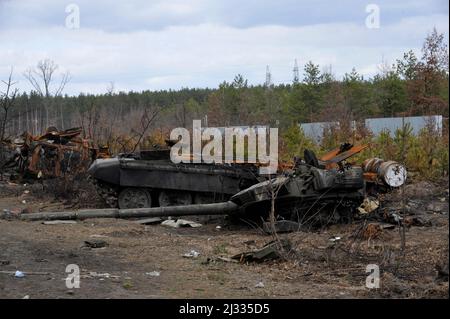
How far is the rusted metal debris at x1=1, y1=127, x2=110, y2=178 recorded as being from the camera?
60.7 feet

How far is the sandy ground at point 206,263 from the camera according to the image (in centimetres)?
632

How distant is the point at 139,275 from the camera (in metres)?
7.28

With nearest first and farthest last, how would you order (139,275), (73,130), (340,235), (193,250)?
(139,275), (193,250), (340,235), (73,130)

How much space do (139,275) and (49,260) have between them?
1592 millimetres

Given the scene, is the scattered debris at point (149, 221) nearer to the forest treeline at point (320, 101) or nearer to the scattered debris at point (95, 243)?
the scattered debris at point (95, 243)

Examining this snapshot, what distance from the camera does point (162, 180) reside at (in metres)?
14.5

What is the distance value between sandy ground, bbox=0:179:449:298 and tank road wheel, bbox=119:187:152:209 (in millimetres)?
2511

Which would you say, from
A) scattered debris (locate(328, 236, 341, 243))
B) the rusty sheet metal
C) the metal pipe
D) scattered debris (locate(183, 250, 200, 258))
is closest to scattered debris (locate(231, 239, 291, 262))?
scattered debris (locate(183, 250, 200, 258))

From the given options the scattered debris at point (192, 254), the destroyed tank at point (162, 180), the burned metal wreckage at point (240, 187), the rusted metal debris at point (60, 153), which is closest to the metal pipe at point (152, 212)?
the burned metal wreckage at point (240, 187)

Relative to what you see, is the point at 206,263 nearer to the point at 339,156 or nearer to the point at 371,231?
the point at 371,231

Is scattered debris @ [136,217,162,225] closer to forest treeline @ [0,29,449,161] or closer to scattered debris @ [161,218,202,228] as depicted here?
scattered debris @ [161,218,202,228]
